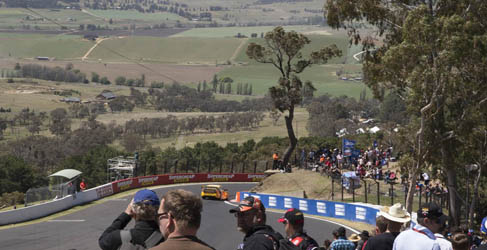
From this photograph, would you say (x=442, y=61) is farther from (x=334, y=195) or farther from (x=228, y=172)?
(x=228, y=172)

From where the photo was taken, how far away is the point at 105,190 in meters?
45.6

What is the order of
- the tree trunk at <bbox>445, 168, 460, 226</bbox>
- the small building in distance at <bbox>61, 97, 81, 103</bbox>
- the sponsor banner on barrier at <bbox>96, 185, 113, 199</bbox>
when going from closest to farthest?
1. the tree trunk at <bbox>445, 168, 460, 226</bbox>
2. the sponsor banner on barrier at <bbox>96, 185, 113, 199</bbox>
3. the small building in distance at <bbox>61, 97, 81, 103</bbox>

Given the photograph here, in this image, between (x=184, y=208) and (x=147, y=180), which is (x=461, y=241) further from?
(x=147, y=180)

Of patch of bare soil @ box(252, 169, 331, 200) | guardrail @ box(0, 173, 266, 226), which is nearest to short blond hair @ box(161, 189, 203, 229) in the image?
guardrail @ box(0, 173, 266, 226)

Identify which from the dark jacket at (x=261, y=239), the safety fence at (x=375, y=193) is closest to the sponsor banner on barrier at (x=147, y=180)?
the safety fence at (x=375, y=193)

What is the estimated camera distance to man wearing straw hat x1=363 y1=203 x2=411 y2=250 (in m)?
8.84

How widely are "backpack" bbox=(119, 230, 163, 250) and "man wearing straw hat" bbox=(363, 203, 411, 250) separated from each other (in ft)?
10.7

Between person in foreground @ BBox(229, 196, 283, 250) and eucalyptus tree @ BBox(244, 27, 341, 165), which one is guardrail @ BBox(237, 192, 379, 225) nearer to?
eucalyptus tree @ BBox(244, 27, 341, 165)

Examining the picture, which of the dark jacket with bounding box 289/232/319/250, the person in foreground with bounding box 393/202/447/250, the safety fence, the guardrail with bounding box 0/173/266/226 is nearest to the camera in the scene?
the person in foreground with bounding box 393/202/447/250

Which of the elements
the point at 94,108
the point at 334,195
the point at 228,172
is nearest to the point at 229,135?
the point at 94,108

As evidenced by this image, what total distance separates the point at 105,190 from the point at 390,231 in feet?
125

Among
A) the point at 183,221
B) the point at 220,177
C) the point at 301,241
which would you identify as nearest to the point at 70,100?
the point at 220,177

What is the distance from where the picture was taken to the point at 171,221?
18.7ft

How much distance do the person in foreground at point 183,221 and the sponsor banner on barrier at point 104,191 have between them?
3963 cm
